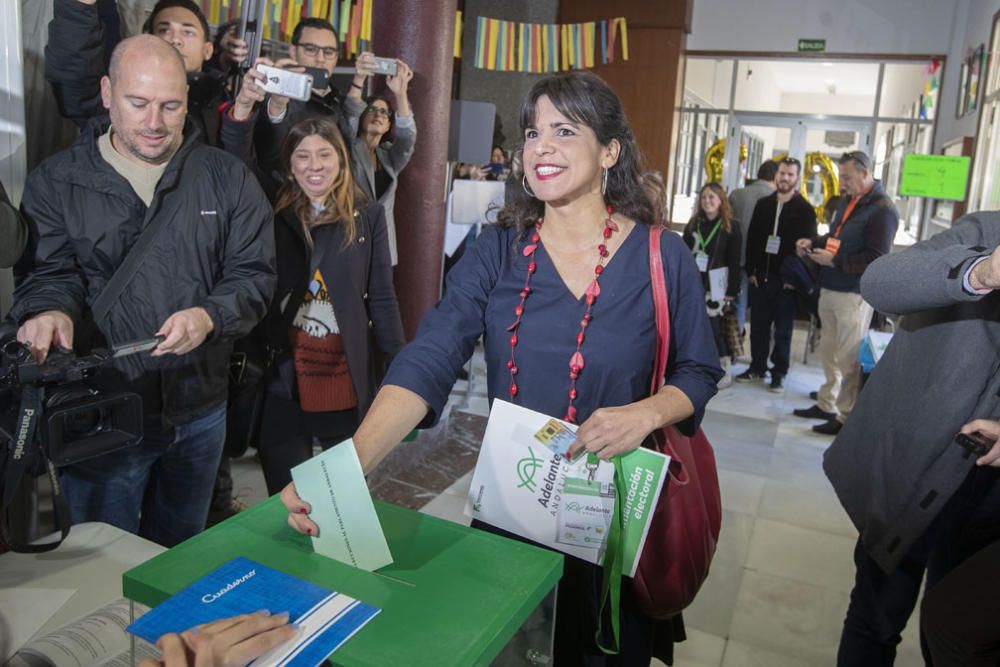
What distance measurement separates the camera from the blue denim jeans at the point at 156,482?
195 centimetres

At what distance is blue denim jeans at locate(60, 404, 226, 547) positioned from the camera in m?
1.95

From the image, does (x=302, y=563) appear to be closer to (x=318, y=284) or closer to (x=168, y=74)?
(x=168, y=74)

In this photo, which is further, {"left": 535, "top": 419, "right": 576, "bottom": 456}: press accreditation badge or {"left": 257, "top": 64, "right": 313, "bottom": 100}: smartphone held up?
{"left": 257, "top": 64, "right": 313, "bottom": 100}: smartphone held up

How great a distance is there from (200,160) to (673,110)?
780 cm

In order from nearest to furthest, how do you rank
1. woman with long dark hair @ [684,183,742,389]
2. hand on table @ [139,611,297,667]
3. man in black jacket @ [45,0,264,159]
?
1. hand on table @ [139,611,297,667]
2. man in black jacket @ [45,0,264,159]
3. woman with long dark hair @ [684,183,742,389]

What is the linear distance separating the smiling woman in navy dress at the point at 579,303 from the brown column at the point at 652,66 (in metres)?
7.63

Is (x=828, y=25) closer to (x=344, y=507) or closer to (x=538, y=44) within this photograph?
(x=538, y=44)

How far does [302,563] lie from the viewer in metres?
1.02

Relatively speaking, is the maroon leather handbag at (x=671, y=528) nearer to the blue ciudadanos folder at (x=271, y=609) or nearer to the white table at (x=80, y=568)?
the blue ciudadanos folder at (x=271, y=609)

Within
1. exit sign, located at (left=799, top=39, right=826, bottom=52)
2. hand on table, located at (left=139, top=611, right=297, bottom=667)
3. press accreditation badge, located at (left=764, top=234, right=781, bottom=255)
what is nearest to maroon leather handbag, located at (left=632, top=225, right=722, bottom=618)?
hand on table, located at (left=139, top=611, right=297, bottom=667)

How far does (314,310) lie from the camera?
253 centimetres

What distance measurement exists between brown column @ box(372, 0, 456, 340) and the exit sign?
6.29 meters

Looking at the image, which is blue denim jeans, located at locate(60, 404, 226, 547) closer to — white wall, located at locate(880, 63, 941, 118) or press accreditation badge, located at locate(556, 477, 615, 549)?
press accreditation badge, located at locate(556, 477, 615, 549)

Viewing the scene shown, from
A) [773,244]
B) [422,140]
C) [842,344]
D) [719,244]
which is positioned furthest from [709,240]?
[422,140]
